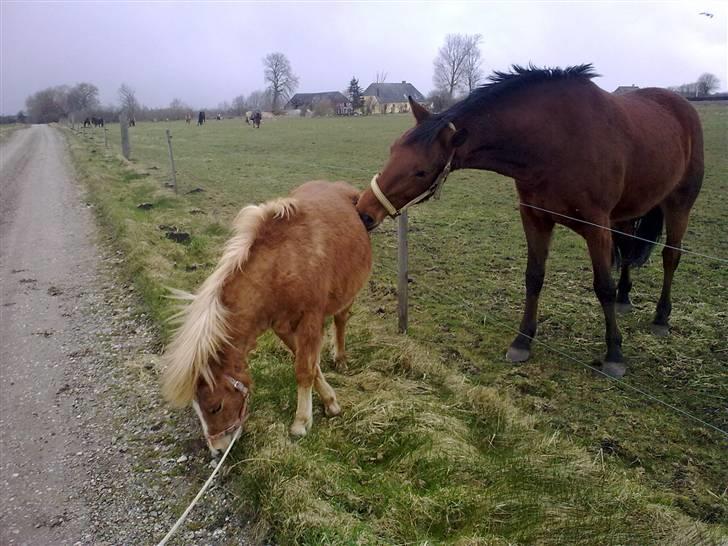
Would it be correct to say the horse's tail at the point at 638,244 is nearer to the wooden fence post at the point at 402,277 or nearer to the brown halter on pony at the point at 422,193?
the wooden fence post at the point at 402,277

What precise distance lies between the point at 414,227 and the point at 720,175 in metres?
8.62

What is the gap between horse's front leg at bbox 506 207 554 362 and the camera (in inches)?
165

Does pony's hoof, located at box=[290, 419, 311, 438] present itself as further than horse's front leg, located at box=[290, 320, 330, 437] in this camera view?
Yes

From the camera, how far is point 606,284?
396cm

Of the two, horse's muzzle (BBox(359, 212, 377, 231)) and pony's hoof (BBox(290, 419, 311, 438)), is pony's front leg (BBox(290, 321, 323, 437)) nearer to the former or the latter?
pony's hoof (BBox(290, 419, 311, 438))

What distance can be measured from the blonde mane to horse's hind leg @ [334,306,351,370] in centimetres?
120

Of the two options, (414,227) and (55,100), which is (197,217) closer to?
(414,227)

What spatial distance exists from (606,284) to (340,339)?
Answer: 224cm

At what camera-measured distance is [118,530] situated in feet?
8.50

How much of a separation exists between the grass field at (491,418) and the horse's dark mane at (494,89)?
1.80m

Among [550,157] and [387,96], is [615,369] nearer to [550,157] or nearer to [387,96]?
[550,157]

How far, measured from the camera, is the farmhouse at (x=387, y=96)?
78.7 meters

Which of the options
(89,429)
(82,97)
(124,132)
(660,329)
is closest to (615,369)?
(660,329)

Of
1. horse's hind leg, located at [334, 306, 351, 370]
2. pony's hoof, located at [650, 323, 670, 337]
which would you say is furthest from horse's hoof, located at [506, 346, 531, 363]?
horse's hind leg, located at [334, 306, 351, 370]
